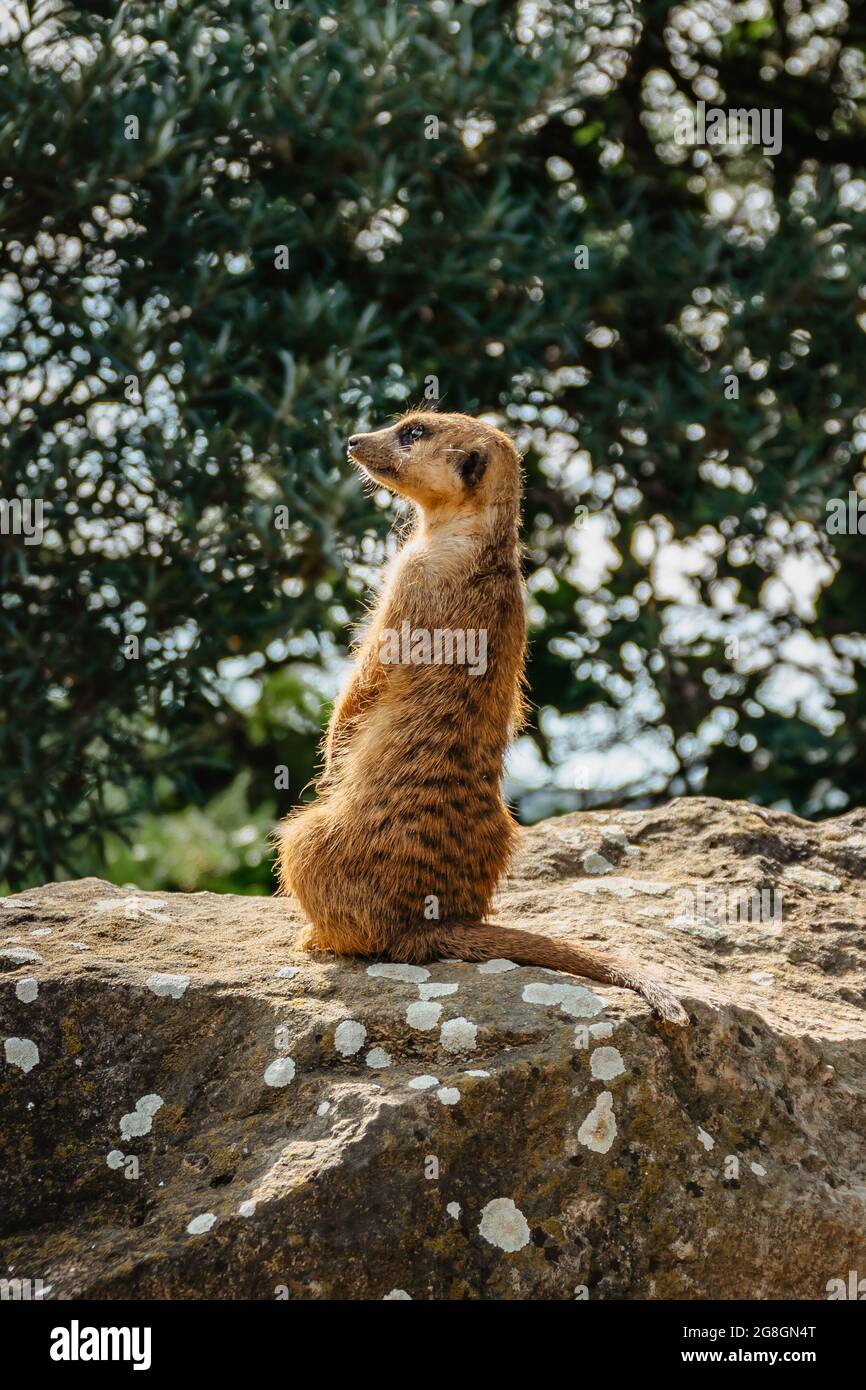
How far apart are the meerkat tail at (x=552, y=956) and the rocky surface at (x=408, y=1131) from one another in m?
0.06

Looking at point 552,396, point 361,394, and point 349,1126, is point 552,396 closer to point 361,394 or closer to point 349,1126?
point 361,394

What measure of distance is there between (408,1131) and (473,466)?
2431 millimetres

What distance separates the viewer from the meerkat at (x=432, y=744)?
4.60 meters

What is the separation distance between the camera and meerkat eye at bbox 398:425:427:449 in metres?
5.31

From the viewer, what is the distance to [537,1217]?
3.72 metres

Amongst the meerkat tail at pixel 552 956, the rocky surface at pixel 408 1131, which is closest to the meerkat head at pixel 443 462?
the meerkat tail at pixel 552 956

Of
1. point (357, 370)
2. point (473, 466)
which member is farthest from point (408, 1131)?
point (357, 370)

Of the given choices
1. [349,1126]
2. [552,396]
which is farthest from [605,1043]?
[552,396]

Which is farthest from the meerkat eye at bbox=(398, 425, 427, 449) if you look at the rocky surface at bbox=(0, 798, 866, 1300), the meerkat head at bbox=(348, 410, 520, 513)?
the rocky surface at bbox=(0, 798, 866, 1300)

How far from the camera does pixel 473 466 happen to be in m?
5.21

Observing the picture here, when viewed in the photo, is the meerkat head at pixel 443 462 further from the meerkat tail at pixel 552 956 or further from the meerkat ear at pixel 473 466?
the meerkat tail at pixel 552 956

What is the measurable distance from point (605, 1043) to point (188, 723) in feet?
15.1

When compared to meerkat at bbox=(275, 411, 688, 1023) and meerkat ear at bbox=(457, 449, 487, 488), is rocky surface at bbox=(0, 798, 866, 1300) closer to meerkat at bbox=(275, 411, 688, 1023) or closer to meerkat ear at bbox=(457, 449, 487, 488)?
meerkat at bbox=(275, 411, 688, 1023)

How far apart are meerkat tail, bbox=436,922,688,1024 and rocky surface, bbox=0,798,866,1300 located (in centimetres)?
6
